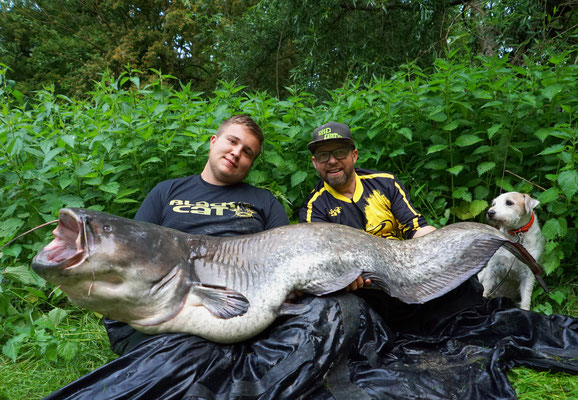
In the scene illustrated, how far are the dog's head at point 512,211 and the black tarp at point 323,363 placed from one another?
899mm

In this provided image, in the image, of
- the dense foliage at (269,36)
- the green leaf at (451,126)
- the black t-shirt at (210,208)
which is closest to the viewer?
the black t-shirt at (210,208)

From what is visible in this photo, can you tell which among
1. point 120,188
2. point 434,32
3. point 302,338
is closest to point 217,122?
point 120,188

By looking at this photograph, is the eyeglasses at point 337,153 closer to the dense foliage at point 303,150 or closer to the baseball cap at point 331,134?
the baseball cap at point 331,134

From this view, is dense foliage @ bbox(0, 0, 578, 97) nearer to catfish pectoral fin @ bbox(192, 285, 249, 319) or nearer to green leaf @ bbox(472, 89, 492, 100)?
green leaf @ bbox(472, 89, 492, 100)

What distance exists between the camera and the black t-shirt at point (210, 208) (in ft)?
8.89

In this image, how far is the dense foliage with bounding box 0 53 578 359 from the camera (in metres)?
3.12

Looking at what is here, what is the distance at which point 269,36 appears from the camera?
33.6 feet

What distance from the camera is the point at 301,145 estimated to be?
3.81 meters

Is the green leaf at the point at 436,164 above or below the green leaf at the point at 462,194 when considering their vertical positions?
above

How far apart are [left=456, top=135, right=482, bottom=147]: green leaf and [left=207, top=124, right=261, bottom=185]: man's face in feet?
6.17

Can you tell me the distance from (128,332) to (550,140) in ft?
12.4

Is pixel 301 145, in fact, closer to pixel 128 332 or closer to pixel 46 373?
pixel 128 332

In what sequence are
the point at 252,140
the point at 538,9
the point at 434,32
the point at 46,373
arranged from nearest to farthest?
the point at 46,373
the point at 252,140
the point at 538,9
the point at 434,32

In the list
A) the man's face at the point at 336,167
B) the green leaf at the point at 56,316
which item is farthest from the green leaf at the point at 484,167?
the green leaf at the point at 56,316
